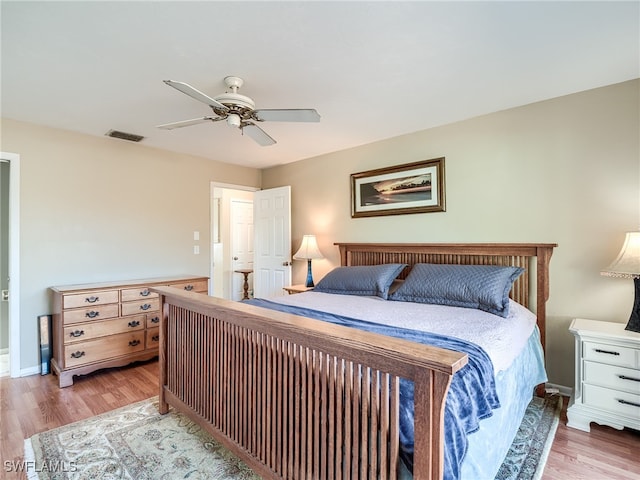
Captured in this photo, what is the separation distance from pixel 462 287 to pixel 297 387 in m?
1.67

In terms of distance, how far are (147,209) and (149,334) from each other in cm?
145

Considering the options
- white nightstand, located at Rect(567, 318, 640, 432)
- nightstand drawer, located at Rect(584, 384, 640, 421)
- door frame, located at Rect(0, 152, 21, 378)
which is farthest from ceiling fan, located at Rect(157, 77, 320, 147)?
nightstand drawer, located at Rect(584, 384, 640, 421)

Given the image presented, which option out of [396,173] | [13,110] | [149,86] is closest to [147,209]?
[13,110]

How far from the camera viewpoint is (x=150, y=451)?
6.31ft

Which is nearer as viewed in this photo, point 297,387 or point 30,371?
point 297,387

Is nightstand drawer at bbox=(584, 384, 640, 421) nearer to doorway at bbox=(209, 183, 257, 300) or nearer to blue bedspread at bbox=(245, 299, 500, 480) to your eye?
blue bedspread at bbox=(245, 299, 500, 480)

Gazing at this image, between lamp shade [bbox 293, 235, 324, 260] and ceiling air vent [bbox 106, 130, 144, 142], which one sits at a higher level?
ceiling air vent [bbox 106, 130, 144, 142]

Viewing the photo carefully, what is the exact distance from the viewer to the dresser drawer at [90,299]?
289 centimetres

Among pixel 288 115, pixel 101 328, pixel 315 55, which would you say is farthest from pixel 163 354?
pixel 315 55

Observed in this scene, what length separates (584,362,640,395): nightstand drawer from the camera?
2.00 m

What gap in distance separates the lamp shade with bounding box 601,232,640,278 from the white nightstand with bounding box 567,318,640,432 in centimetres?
38

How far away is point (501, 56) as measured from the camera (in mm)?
2002

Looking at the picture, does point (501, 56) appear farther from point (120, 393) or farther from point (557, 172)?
→ point (120, 393)

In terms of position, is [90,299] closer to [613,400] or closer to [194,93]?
[194,93]
